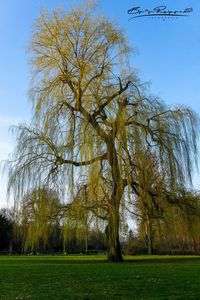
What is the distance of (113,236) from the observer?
18281 mm

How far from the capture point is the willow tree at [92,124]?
1728cm

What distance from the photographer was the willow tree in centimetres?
1728

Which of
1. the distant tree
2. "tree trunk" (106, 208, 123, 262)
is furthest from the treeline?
the distant tree

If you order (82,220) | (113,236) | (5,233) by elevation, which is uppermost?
(5,233)

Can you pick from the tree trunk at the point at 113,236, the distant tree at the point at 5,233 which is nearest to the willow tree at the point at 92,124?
the tree trunk at the point at 113,236

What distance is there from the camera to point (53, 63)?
1912cm

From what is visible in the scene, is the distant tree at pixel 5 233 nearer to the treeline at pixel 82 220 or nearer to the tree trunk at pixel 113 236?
the tree trunk at pixel 113 236

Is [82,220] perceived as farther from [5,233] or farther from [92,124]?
[5,233]

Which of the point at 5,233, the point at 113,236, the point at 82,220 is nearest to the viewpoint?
the point at 82,220

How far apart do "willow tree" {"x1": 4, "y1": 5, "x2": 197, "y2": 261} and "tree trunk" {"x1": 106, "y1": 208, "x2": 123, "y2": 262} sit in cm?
4

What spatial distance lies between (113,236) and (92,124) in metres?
4.73

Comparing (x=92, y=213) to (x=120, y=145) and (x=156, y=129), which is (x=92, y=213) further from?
(x=156, y=129)

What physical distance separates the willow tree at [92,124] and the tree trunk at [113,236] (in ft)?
0.13

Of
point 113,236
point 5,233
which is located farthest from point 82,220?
point 5,233
